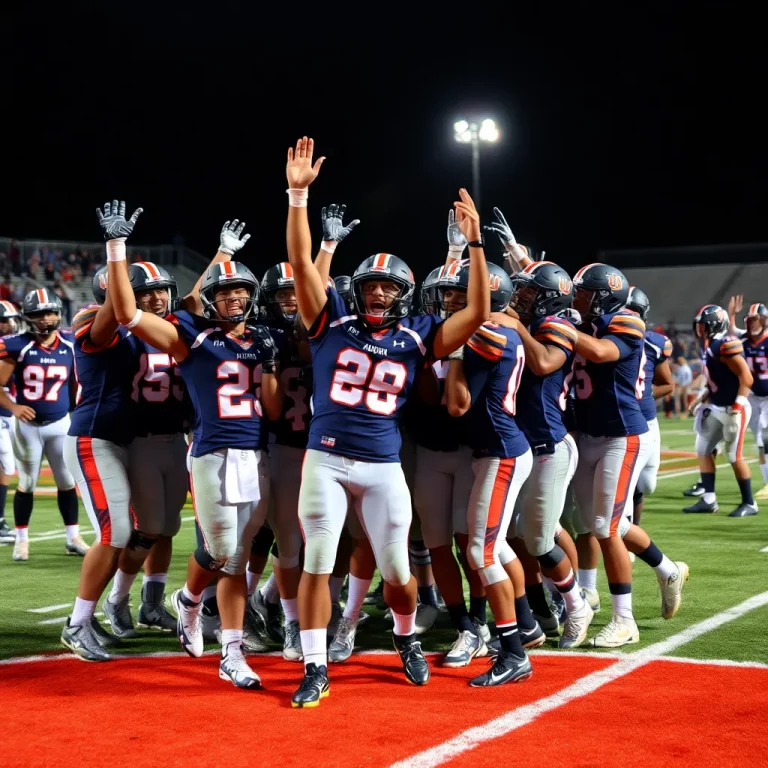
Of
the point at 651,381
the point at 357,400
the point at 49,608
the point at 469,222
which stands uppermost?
the point at 469,222

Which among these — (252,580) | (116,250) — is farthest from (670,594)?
(116,250)

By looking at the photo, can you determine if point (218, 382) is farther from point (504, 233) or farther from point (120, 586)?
point (504, 233)

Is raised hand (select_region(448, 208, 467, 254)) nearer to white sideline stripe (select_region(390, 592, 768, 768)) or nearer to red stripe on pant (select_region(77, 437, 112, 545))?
red stripe on pant (select_region(77, 437, 112, 545))

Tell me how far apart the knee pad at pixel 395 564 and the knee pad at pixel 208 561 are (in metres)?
0.85

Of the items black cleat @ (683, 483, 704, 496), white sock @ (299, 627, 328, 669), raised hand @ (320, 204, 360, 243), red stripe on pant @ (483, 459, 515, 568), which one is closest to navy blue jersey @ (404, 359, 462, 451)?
red stripe on pant @ (483, 459, 515, 568)

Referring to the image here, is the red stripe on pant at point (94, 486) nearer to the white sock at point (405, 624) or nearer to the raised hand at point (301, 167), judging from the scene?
the white sock at point (405, 624)

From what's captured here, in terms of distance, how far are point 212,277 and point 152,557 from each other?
7.06 feet

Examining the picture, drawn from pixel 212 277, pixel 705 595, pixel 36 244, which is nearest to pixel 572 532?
pixel 705 595

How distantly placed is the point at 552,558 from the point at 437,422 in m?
1.08

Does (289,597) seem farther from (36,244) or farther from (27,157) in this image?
(27,157)

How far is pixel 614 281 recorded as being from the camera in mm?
6066

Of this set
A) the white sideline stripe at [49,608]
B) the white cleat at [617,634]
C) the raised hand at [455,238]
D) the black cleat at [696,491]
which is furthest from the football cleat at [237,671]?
the black cleat at [696,491]

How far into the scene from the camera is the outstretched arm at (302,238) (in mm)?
4672

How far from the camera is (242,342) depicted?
527 cm
